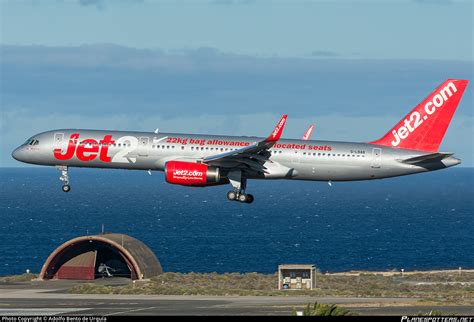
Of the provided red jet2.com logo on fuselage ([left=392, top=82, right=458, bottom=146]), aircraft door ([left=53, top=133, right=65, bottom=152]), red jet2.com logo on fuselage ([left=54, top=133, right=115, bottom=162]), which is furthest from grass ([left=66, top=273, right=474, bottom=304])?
aircraft door ([left=53, top=133, right=65, bottom=152])

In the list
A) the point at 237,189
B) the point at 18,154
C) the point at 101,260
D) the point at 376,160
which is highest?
the point at 18,154

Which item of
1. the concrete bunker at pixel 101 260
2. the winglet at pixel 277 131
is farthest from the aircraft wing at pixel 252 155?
the concrete bunker at pixel 101 260

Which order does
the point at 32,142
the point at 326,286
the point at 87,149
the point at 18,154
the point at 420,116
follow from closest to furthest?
the point at 87,149, the point at 32,142, the point at 420,116, the point at 18,154, the point at 326,286

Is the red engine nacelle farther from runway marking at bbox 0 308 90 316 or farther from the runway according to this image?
runway marking at bbox 0 308 90 316

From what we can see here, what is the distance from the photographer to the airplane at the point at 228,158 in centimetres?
9181

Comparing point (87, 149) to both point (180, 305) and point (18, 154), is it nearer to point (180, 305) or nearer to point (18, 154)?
point (18, 154)

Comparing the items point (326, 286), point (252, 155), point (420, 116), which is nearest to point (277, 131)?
point (252, 155)

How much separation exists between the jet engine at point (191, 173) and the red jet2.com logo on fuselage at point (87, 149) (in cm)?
584

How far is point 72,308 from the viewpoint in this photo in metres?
89.1

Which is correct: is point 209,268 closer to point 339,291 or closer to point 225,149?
point 339,291

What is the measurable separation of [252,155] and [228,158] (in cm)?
219

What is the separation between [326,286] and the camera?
118312mm

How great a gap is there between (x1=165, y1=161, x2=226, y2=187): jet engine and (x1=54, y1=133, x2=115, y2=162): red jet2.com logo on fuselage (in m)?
5.84

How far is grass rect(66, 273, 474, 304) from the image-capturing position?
104m
